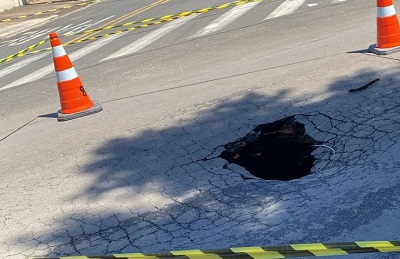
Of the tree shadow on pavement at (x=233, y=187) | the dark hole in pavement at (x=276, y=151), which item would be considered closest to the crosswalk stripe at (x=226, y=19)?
the tree shadow on pavement at (x=233, y=187)

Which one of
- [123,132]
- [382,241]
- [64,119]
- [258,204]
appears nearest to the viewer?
[382,241]

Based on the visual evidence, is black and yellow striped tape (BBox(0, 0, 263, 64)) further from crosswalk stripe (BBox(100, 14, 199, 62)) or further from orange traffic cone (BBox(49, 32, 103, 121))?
orange traffic cone (BBox(49, 32, 103, 121))

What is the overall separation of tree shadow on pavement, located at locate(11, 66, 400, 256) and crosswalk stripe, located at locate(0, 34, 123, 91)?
5515 mm

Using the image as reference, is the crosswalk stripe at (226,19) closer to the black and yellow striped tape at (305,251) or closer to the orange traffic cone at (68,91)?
the orange traffic cone at (68,91)

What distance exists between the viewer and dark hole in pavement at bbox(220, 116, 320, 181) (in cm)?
607

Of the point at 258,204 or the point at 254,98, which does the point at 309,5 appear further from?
the point at 258,204

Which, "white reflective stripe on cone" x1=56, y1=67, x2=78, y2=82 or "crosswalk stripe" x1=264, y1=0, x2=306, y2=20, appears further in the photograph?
"crosswalk stripe" x1=264, y1=0, x2=306, y2=20

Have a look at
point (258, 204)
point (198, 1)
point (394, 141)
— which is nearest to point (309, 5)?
point (198, 1)

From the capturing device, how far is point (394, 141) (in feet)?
20.0

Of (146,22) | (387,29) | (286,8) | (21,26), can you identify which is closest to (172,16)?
(146,22)

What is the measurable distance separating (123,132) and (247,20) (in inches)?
272

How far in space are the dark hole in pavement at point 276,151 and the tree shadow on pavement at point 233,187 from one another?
102 mm

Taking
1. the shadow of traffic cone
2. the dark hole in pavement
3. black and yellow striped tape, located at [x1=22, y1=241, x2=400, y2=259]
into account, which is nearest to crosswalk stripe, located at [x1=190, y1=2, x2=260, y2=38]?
the shadow of traffic cone

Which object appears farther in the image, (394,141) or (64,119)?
(64,119)
